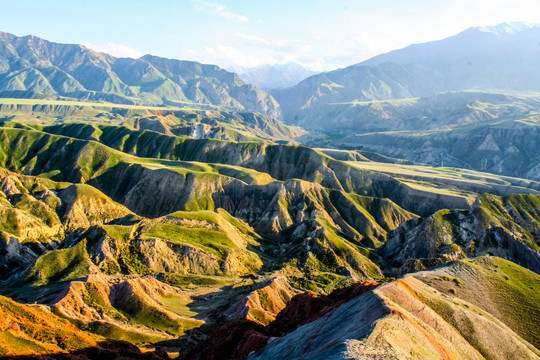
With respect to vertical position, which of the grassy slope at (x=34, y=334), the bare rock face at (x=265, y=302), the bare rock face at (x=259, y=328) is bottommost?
the bare rock face at (x=265, y=302)

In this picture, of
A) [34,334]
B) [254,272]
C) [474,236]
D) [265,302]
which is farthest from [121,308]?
[474,236]

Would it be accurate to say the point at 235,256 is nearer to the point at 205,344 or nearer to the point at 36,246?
the point at 205,344

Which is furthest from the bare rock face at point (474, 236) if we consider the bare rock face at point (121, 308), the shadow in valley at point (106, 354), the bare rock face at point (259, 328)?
the shadow in valley at point (106, 354)

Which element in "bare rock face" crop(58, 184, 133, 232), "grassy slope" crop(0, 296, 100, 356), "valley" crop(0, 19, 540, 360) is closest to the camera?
"grassy slope" crop(0, 296, 100, 356)

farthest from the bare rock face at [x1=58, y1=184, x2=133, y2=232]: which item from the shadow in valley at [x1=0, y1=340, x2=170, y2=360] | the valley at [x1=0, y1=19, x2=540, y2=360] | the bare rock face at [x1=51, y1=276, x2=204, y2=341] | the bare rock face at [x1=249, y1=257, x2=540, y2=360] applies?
the bare rock face at [x1=249, y1=257, x2=540, y2=360]

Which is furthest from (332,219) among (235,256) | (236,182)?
(235,256)

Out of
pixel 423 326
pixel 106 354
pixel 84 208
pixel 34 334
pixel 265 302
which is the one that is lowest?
pixel 265 302

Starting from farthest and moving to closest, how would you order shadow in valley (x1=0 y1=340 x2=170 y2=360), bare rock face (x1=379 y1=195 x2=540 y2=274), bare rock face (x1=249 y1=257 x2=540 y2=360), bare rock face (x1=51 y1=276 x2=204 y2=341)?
bare rock face (x1=379 y1=195 x2=540 y2=274) → bare rock face (x1=51 y1=276 x2=204 y2=341) → shadow in valley (x1=0 y1=340 x2=170 y2=360) → bare rock face (x1=249 y1=257 x2=540 y2=360)

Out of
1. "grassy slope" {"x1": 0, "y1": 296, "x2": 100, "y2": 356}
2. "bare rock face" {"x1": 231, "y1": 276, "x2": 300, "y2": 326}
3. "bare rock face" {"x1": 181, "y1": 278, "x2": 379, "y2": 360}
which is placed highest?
"grassy slope" {"x1": 0, "y1": 296, "x2": 100, "y2": 356}

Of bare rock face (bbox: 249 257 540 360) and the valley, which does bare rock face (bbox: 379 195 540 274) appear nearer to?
the valley

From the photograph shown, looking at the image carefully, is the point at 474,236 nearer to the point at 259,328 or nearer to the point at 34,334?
the point at 259,328

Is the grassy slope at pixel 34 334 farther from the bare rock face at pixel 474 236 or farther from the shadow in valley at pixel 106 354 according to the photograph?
the bare rock face at pixel 474 236

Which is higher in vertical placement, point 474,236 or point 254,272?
point 474,236
